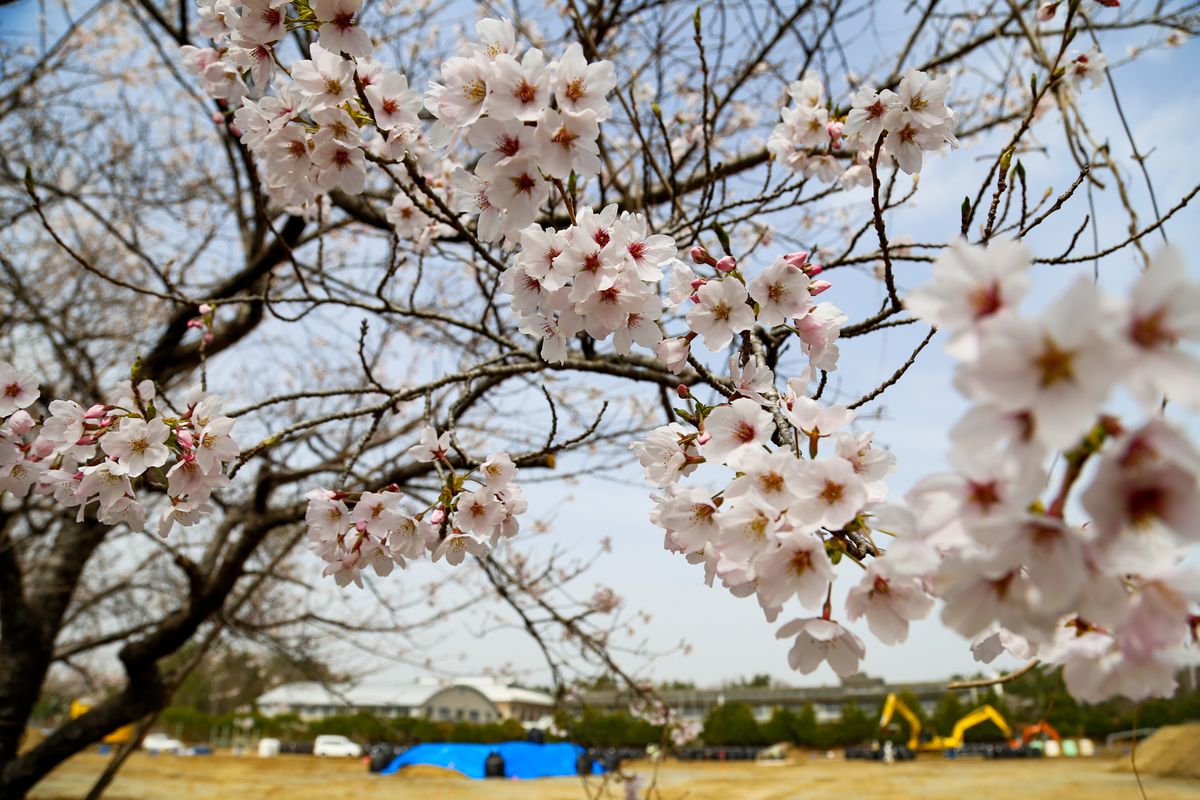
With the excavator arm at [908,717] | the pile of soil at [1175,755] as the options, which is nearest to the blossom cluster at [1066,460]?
→ the pile of soil at [1175,755]

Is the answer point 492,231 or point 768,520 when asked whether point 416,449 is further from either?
point 768,520

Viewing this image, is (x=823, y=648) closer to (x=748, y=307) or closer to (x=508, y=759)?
(x=748, y=307)

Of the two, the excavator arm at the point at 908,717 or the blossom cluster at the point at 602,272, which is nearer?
the blossom cluster at the point at 602,272

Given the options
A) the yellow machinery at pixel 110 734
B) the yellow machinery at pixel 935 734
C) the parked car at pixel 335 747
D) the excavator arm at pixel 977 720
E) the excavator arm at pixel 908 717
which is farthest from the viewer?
the parked car at pixel 335 747

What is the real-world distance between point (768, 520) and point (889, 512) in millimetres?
165

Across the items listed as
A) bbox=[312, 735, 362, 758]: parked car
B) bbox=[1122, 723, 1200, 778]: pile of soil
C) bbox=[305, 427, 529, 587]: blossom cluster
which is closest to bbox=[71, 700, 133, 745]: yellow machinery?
bbox=[305, 427, 529, 587]: blossom cluster

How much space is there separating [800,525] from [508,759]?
2349cm

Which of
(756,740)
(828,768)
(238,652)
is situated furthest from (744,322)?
(756,740)

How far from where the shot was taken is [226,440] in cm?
137

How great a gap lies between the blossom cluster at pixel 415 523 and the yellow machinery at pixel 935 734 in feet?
74.0

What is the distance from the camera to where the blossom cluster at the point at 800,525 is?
2.44 feet

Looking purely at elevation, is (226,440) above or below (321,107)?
below

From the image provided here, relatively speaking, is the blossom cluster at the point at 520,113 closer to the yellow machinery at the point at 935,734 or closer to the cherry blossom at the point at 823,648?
the cherry blossom at the point at 823,648

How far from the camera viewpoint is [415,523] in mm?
1334
